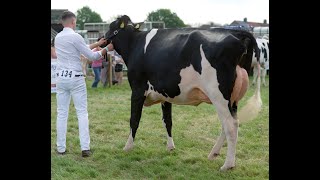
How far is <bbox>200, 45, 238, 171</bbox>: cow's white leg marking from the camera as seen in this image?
532cm

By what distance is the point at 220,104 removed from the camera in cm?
534

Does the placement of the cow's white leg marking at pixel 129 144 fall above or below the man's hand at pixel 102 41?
below

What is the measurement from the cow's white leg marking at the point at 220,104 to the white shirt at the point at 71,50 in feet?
5.51

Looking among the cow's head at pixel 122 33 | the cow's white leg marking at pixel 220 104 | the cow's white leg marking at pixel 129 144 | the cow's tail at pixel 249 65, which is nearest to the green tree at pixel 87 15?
the cow's head at pixel 122 33

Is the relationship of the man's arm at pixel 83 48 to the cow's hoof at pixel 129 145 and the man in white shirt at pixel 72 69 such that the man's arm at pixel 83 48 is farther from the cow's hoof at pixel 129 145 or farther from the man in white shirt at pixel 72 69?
the cow's hoof at pixel 129 145

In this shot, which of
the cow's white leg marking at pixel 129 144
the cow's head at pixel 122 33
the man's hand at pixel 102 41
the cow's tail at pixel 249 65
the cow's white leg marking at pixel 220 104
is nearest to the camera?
the cow's white leg marking at pixel 220 104

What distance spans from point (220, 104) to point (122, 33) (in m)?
2.23

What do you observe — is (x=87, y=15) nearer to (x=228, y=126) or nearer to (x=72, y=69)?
(x=72, y=69)

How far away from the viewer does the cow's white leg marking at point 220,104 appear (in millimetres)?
5316

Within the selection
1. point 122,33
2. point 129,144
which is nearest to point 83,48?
point 122,33

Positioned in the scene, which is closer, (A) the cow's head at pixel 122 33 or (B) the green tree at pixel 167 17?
(A) the cow's head at pixel 122 33

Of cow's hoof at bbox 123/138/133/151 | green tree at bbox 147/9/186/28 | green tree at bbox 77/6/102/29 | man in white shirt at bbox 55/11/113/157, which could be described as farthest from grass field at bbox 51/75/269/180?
green tree at bbox 77/6/102/29
